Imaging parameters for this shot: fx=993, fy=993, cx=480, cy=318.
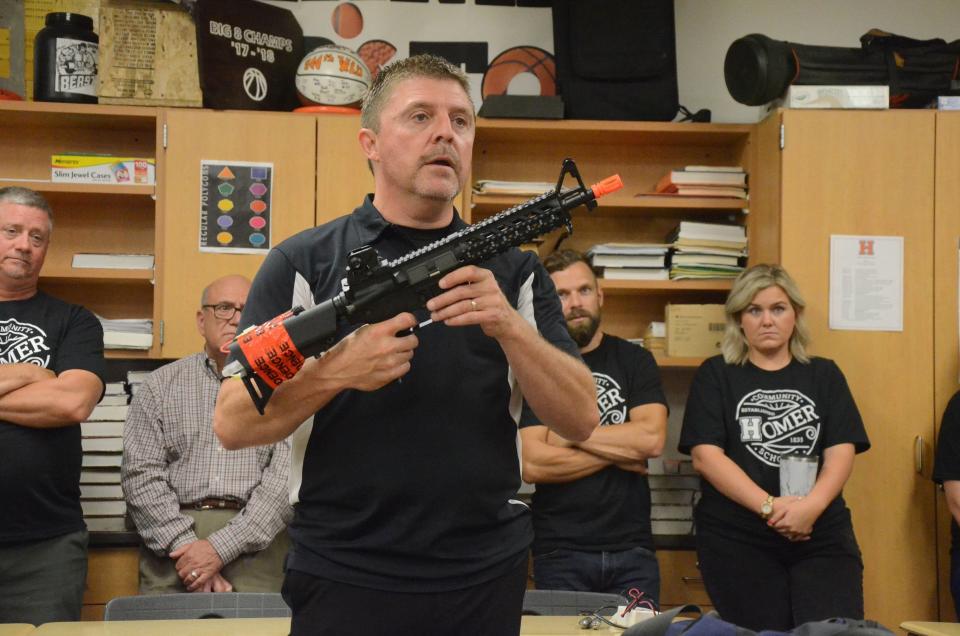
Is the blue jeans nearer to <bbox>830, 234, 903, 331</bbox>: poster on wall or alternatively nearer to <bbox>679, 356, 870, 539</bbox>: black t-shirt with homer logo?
<bbox>679, 356, 870, 539</bbox>: black t-shirt with homer logo

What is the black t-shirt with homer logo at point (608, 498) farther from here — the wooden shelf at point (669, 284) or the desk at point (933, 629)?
the desk at point (933, 629)

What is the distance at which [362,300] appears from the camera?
142 centimetres

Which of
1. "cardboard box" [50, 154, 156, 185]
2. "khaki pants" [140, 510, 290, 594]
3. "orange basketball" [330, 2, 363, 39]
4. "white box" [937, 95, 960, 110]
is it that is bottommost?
"khaki pants" [140, 510, 290, 594]

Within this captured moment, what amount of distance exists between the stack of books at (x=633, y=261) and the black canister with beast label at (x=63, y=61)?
206cm

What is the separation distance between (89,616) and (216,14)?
7.28 ft

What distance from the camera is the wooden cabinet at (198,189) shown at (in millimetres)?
3703

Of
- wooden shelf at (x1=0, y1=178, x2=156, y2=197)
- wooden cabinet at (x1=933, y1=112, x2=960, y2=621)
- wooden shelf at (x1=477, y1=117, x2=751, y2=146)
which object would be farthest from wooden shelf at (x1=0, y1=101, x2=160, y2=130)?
wooden cabinet at (x1=933, y1=112, x2=960, y2=621)

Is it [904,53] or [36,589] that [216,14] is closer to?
[36,589]

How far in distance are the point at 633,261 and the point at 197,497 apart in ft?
6.06

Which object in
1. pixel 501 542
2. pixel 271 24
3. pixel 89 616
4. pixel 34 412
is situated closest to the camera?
pixel 501 542

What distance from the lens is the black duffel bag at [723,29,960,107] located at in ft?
12.0

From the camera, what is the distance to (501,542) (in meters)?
1.48

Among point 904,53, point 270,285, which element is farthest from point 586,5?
point 270,285

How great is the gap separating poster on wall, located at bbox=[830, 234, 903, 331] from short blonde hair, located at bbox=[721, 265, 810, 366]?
0.93 feet
